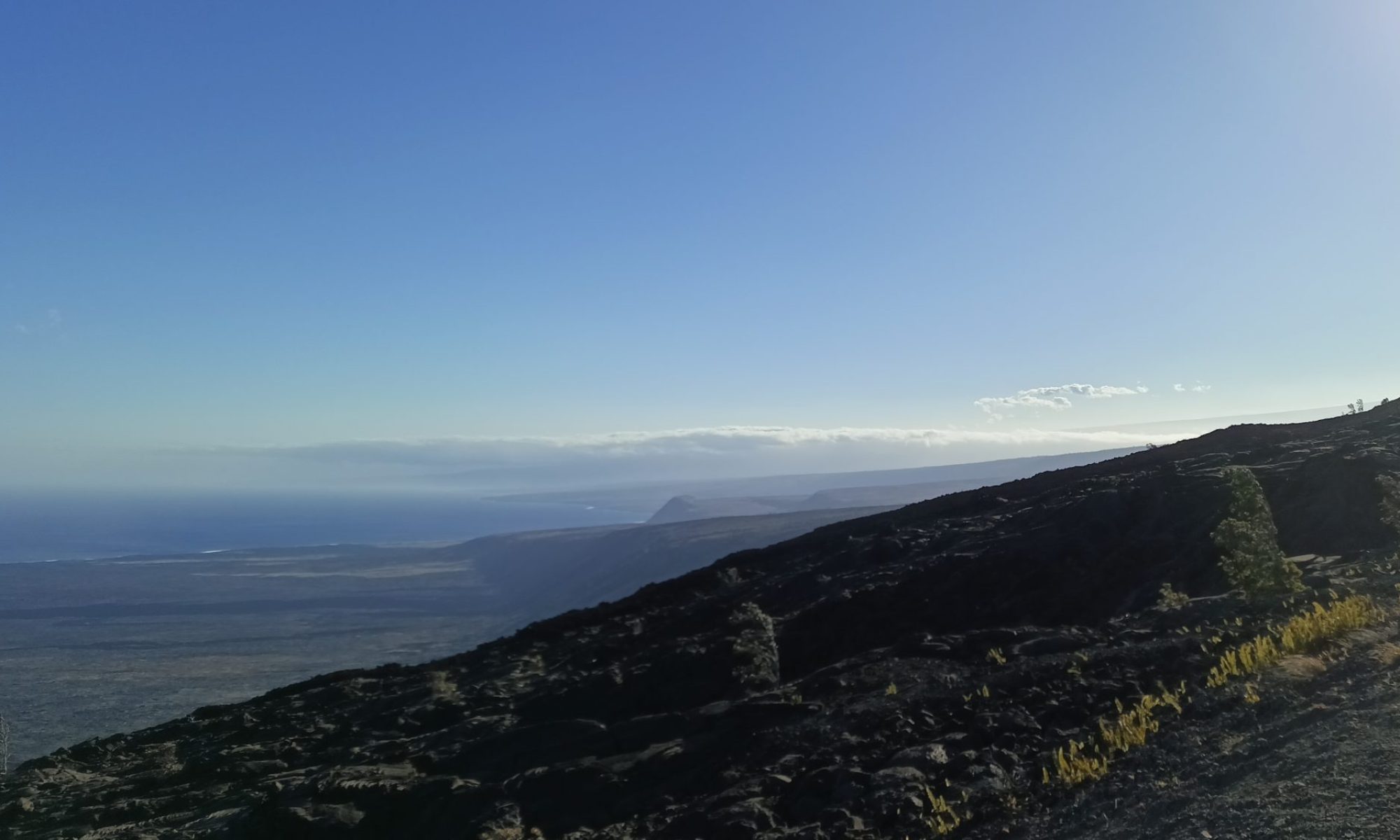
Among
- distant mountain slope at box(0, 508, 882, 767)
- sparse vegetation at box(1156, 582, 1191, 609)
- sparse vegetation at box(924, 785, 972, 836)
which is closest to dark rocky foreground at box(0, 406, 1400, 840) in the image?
sparse vegetation at box(924, 785, 972, 836)

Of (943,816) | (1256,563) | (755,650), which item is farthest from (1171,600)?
(943,816)

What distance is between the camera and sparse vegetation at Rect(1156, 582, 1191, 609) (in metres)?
15.6

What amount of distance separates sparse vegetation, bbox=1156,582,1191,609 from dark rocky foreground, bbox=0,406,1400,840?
0.41 metres

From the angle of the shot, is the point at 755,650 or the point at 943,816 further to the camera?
the point at 755,650

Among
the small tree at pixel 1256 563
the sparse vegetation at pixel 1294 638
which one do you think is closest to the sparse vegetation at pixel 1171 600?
the small tree at pixel 1256 563

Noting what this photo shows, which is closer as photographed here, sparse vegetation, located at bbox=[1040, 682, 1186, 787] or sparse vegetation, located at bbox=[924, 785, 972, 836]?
sparse vegetation, located at bbox=[924, 785, 972, 836]

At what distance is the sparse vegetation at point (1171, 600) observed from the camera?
51.3 ft

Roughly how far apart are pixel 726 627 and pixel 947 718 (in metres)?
10.2

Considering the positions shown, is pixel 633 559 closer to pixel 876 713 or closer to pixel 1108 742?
pixel 876 713

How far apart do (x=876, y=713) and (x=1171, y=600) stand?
656 centimetres

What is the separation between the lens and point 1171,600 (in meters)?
15.9

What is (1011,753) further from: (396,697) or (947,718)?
(396,697)

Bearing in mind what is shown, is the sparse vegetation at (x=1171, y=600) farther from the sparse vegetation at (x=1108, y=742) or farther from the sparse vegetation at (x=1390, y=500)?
the sparse vegetation at (x=1390, y=500)

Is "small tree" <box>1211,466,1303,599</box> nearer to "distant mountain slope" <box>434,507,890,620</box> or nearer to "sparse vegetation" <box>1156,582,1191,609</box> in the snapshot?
"sparse vegetation" <box>1156,582,1191,609</box>
